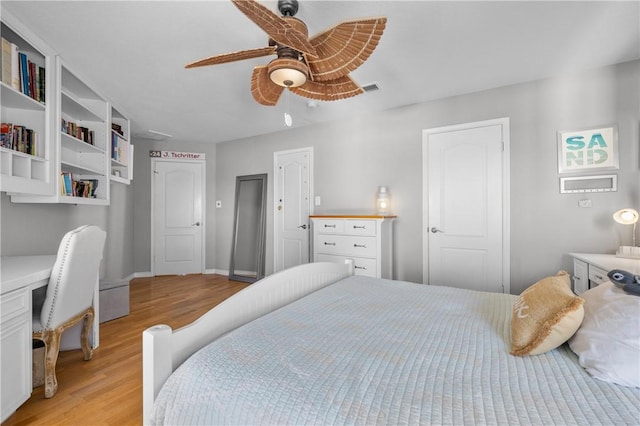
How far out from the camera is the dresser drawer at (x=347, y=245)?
325cm

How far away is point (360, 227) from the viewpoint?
330 cm

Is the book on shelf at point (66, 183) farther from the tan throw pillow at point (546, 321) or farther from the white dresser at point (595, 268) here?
the white dresser at point (595, 268)

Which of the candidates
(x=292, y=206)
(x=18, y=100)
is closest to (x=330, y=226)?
(x=292, y=206)

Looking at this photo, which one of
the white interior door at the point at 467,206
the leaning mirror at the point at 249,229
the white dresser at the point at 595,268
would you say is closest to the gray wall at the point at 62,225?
the leaning mirror at the point at 249,229

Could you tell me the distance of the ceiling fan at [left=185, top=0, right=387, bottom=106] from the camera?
4.35 feet

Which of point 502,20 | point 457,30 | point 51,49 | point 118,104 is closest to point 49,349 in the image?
point 51,49

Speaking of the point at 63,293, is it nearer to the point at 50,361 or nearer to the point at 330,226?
the point at 50,361

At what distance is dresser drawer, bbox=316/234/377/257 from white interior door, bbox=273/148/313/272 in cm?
67

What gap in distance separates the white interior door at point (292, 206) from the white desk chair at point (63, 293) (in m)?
2.61

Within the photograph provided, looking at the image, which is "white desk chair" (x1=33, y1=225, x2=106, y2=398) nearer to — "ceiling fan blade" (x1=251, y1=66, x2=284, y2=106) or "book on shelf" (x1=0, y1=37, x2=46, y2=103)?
"book on shelf" (x1=0, y1=37, x2=46, y2=103)

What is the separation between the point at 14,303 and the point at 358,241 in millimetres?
2739

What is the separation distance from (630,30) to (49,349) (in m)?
4.42

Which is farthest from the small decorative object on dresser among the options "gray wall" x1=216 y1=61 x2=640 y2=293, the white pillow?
the white pillow

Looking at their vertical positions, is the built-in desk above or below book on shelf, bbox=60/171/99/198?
below
